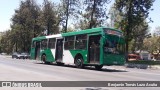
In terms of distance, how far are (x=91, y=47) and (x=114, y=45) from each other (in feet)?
6.54

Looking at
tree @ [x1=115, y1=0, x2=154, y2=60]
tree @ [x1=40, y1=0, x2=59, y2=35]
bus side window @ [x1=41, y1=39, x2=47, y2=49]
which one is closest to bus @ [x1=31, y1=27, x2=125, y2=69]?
bus side window @ [x1=41, y1=39, x2=47, y2=49]

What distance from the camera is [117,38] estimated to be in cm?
2508

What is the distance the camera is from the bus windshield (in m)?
24.5

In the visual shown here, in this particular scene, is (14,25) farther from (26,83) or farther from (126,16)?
(26,83)

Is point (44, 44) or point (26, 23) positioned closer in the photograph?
point (44, 44)

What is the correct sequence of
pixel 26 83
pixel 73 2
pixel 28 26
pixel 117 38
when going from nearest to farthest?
pixel 26 83 → pixel 117 38 → pixel 73 2 → pixel 28 26

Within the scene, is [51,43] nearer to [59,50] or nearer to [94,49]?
[59,50]

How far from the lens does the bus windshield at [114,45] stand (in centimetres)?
2447

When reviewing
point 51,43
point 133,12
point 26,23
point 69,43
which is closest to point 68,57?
point 69,43

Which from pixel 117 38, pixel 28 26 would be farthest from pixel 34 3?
pixel 117 38

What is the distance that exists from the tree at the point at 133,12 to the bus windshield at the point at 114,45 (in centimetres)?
2386

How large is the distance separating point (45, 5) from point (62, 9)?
438 inches

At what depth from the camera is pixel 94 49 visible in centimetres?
2539

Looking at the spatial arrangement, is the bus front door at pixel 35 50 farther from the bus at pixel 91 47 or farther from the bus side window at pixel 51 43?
the bus at pixel 91 47
